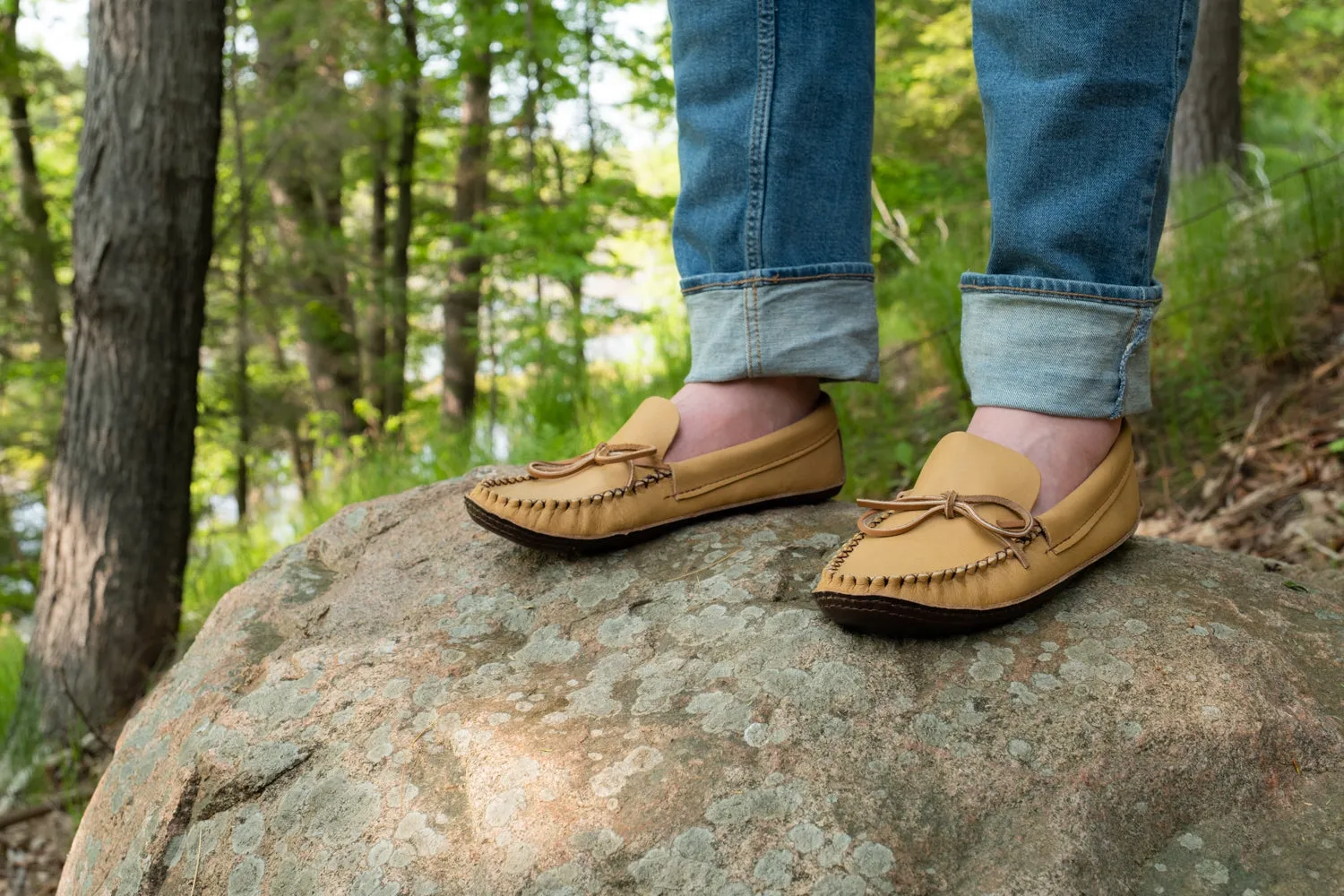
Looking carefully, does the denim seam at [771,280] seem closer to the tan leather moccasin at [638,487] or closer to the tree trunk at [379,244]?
the tan leather moccasin at [638,487]

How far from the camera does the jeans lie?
1.13m

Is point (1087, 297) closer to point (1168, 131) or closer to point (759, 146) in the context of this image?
point (1168, 131)

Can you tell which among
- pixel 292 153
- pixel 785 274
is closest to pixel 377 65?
pixel 292 153

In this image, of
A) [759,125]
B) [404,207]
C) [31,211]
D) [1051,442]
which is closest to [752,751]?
[1051,442]

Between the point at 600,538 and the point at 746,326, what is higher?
the point at 746,326

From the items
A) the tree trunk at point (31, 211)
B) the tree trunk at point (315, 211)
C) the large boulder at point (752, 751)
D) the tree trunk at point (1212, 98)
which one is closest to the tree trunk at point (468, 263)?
the tree trunk at point (315, 211)

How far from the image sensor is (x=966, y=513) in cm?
114

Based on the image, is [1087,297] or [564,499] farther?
[564,499]

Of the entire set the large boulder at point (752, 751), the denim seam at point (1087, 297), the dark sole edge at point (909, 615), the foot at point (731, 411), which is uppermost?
the denim seam at point (1087, 297)

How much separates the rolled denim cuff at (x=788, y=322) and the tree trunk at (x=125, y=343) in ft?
7.86

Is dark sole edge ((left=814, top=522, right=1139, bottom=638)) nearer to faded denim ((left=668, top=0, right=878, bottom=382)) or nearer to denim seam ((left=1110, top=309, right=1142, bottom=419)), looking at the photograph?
denim seam ((left=1110, top=309, right=1142, bottom=419))

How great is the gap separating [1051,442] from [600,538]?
0.65 meters

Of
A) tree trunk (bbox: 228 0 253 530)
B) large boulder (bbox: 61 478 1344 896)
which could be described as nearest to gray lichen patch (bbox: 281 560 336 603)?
large boulder (bbox: 61 478 1344 896)

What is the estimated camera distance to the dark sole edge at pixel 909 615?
106 cm
